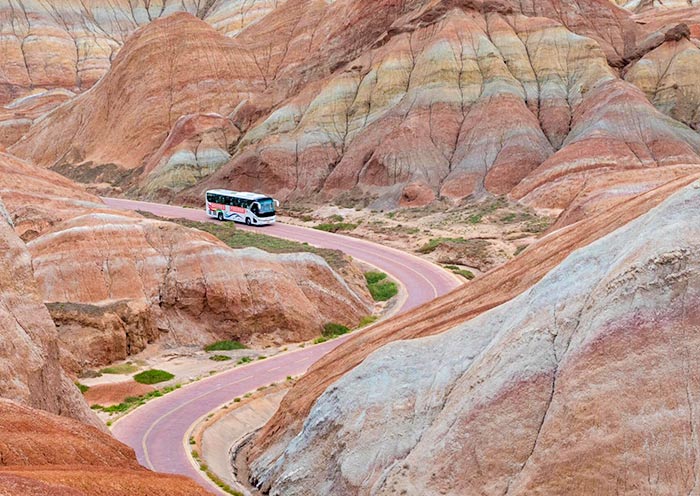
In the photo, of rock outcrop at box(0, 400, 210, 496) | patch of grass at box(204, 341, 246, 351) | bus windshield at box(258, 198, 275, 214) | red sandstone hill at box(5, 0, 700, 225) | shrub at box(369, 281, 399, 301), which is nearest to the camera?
rock outcrop at box(0, 400, 210, 496)

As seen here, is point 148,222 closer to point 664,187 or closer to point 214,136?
point 664,187

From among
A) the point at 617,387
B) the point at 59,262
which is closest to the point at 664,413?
the point at 617,387

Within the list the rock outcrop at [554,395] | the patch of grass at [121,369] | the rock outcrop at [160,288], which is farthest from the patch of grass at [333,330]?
the rock outcrop at [554,395]

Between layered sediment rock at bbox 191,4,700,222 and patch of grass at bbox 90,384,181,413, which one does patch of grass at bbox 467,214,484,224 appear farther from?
patch of grass at bbox 90,384,181,413

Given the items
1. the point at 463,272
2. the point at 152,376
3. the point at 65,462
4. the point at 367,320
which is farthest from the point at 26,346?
the point at 463,272

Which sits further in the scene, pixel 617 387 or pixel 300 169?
pixel 300 169

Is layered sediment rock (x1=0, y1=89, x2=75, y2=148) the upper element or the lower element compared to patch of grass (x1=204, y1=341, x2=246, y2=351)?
upper

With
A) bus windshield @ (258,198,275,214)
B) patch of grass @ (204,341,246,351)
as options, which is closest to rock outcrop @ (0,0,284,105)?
bus windshield @ (258,198,275,214)
